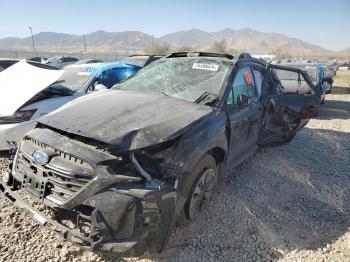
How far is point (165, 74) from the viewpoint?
4.51 metres

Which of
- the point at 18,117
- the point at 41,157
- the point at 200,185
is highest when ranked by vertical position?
the point at 41,157

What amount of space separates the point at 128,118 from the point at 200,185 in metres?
1.04

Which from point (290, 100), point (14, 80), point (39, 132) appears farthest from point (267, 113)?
point (14, 80)

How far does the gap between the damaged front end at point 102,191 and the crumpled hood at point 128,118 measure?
0.08 m

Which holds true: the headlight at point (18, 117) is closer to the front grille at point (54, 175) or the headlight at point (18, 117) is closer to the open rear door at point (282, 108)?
the front grille at point (54, 175)

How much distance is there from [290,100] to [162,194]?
12.9ft

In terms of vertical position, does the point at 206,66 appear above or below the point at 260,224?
above

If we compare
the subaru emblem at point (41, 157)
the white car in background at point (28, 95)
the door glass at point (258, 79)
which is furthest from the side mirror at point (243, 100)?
the subaru emblem at point (41, 157)

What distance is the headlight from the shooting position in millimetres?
4852

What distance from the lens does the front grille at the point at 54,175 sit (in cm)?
267

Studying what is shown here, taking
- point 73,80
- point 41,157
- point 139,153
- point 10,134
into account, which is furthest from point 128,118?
point 73,80

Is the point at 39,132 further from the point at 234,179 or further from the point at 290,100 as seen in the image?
the point at 290,100

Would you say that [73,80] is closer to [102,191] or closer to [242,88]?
[242,88]

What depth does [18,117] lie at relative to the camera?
4922 mm
